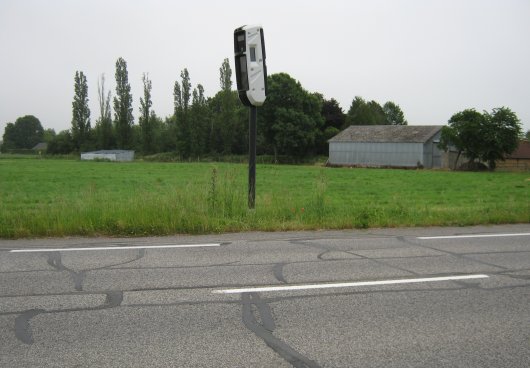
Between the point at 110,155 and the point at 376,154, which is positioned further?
the point at 110,155

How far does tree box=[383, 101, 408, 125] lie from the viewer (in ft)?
407

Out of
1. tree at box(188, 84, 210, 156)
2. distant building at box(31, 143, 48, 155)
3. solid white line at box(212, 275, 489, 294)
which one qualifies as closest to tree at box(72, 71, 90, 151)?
distant building at box(31, 143, 48, 155)

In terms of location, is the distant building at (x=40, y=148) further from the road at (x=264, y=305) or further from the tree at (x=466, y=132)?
the road at (x=264, y=305)

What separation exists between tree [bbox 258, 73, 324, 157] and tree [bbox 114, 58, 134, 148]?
31910 millimetres

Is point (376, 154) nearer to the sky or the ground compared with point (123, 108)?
nearer to the ground

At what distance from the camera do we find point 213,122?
8931 centimetres

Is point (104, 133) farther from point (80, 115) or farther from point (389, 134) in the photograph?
point (389, 134)

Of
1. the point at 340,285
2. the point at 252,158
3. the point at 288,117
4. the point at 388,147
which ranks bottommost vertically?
the point at 340,285

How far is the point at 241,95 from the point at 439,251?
5662mm

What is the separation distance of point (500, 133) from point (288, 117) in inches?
1225

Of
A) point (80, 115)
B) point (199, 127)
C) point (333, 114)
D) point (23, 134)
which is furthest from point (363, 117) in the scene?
point (23, 134)

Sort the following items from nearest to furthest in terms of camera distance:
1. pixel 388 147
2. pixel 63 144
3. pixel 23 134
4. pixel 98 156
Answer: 1. pixel 388 147
2. pixel 98 156
3. pixel 63 144
4. pixel 23 134

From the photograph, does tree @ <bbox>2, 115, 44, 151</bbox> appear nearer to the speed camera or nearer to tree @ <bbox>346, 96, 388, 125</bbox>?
tree @ <bbox>346, 96, 388, 125</bbox>

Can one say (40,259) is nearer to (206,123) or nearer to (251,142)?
(251,142)
